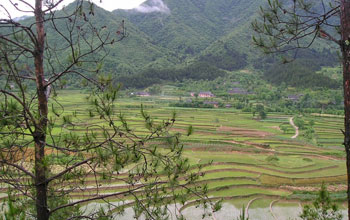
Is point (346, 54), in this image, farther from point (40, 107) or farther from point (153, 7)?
point (153, 7)

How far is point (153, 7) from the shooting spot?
12038 centimetres

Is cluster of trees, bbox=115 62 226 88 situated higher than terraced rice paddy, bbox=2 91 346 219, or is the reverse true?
cluster of trees, bbox=115 62 226 88

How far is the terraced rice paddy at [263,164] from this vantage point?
1045 centimetres

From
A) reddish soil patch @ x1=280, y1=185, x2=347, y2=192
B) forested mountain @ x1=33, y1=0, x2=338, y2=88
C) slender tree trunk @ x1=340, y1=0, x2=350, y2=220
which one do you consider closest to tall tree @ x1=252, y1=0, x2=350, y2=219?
slender tree trunk @ x1=340, y1=0, x2=350, y2=220

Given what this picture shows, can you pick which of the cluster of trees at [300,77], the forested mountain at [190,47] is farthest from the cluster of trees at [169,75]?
the cluster of trees at [300,77]

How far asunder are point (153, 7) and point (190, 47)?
1763 inches

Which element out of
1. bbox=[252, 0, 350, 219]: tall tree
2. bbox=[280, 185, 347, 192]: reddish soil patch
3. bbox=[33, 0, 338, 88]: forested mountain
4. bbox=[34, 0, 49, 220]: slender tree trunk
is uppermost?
bbox=[33, 0, 338, 88]: forested mountain

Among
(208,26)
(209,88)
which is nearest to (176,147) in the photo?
(209,88)

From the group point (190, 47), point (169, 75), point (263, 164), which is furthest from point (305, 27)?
point (190, 47)

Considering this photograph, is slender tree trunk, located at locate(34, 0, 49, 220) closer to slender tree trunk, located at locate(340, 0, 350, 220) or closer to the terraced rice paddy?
the terraced rice paddy

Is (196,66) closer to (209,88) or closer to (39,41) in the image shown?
(209,88)

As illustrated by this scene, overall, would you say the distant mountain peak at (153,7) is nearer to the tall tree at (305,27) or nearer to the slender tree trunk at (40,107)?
the tall tree at (305,27)

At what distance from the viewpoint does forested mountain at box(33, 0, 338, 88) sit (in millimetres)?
55562

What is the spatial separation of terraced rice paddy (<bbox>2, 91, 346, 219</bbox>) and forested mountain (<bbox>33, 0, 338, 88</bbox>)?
241 inches
